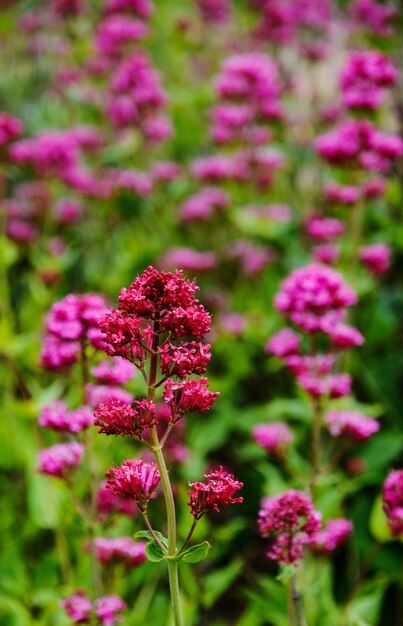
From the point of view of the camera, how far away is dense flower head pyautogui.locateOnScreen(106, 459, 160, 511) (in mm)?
1317

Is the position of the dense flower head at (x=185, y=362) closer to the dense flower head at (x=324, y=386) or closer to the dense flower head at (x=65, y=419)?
the dense flower head at (x=65, y=419)

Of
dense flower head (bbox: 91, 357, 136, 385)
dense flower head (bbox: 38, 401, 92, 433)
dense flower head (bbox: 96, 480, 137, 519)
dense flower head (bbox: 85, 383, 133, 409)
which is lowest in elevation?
dense flower head (bbox: 96, 480, 137, 519)

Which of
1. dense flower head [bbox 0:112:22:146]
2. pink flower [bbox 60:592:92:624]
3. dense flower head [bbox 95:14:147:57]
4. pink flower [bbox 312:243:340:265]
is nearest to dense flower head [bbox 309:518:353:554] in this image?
pink flower [bbox 60:592:92:624]

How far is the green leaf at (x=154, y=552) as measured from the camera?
136 cm

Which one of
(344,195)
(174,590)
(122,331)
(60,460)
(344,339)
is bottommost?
(174,590)

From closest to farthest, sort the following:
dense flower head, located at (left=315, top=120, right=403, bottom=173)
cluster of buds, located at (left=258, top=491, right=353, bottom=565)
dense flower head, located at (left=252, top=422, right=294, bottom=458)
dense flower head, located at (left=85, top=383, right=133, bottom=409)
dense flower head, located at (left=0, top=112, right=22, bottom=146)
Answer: cluster of buds, located at (left=258, top=491, right=353, bottom=565), dense flower head, located at (left=85, top=383, right=133, bottom=409), dense flower head, located at (left=252, top=422, right=294, bottom=458), dense flower head, located at (left=315, top=120, right=403, bottom=173), dense flower head, located at (left=0, top=112, right=22, bottom=146)

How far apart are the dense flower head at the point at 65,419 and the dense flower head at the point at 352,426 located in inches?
34.2

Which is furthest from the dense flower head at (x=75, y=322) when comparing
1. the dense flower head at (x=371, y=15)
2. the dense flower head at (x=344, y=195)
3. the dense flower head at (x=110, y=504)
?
the dense flower head at (x=371, y=15)

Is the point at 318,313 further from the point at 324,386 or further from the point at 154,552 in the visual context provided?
the point at 154,552

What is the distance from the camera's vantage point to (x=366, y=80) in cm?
349

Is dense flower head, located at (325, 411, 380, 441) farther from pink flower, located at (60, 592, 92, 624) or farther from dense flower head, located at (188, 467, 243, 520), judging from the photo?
dense flower head, located at (188, 467, 243, 520)

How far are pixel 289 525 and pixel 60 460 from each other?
69cm

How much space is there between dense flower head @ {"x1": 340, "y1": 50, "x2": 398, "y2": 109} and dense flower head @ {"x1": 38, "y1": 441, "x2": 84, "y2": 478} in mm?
2196

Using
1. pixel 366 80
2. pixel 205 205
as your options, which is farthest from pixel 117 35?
pixel 366 80
